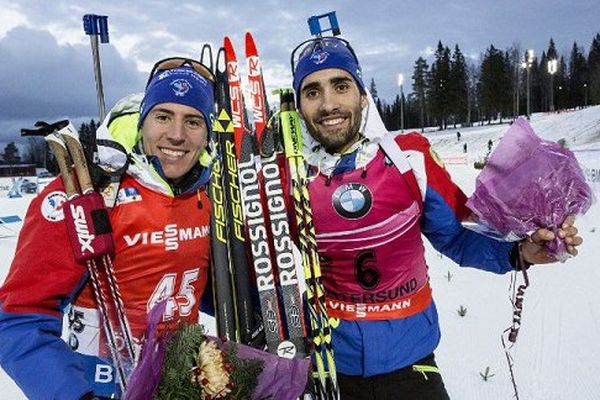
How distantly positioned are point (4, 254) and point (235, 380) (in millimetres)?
10816

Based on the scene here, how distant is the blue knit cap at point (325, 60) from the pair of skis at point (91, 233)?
1243 millimetres

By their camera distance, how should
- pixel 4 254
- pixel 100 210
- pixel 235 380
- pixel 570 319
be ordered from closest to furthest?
1. pixel 235 380
2. pixel 100 210
3. pixel 570 319
4. pixel 4 254

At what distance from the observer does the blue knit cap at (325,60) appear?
2.83m

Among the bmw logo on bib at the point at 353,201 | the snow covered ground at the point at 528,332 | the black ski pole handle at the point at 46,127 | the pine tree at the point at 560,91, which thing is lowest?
the snow covered ground at the point at 528,332

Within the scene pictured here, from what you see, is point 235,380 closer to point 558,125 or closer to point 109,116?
point 109,116

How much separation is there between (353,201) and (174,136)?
966mm

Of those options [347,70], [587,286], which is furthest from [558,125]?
[347,70]

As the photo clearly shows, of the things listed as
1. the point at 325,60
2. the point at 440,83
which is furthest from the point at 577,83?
the point at 325,60

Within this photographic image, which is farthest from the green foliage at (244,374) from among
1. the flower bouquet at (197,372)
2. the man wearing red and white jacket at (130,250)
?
the man wearing red and white jacket at (130,250)

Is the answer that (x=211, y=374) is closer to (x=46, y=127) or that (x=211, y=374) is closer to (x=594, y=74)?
(x=46, y=127)

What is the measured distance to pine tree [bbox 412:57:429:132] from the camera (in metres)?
68.1

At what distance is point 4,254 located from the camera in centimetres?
1079

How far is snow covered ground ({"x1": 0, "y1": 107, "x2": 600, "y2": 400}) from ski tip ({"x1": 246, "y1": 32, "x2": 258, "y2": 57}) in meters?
2.29

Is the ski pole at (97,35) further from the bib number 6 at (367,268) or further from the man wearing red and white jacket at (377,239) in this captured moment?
the bib number 6 at (367,268)
